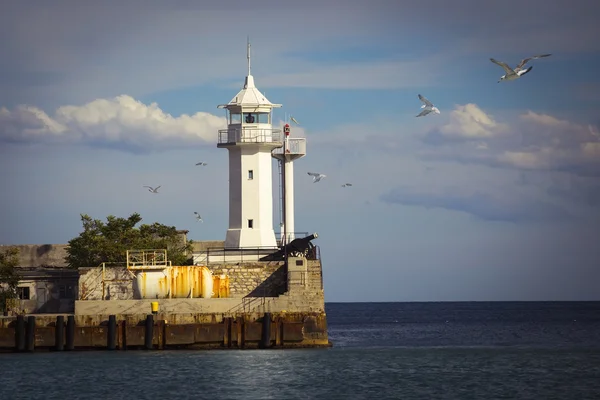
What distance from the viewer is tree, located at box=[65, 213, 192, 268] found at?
58.7 metres

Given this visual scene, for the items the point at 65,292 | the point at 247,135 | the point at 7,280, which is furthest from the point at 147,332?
the point at 247,135

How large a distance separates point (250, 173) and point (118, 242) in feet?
22.7

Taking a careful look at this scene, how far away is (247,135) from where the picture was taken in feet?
192

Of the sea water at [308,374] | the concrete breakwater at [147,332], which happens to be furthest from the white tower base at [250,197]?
the concrete breakwater at [147,332]

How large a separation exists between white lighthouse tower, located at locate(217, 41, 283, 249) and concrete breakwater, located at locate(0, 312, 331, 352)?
867 centimetres

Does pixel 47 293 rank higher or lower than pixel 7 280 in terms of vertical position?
lower

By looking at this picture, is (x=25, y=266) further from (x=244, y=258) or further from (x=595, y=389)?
(x=595, y=389)

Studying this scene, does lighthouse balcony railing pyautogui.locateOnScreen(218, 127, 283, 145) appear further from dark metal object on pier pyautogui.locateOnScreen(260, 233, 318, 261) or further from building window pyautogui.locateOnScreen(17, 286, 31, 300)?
building window pyautogui.locateOnScreen(17, 286, 31, 300)

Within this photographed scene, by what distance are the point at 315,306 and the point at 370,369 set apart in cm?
484

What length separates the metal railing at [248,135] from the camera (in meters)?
58.4

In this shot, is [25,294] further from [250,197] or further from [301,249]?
[301,249]

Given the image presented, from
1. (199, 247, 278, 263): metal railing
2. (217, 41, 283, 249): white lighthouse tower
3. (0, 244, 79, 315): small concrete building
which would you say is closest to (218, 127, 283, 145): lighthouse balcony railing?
(217, 41, 283, 249): white lighthouse tower

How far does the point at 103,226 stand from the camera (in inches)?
2416

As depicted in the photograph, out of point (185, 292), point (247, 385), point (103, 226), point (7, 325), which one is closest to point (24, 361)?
point (7, 325)
